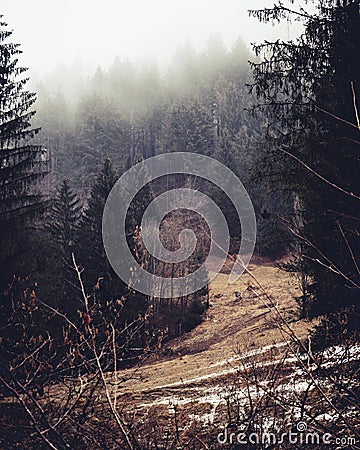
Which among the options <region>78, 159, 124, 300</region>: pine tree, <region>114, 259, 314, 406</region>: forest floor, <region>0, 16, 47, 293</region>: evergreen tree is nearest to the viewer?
<region>114, 259, 314, 406</region>: forest floor

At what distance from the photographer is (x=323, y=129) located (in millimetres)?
6922

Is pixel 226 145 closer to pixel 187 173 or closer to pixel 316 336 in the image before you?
pixel 187 173

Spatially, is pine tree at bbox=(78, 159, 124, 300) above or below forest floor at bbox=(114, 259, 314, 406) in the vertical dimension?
above

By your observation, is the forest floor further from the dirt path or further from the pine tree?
the pine tree

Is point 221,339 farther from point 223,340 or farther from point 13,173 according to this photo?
point 13,173

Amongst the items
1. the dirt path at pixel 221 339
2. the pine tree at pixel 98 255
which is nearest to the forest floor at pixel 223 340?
the dirt path at pixel 221 339

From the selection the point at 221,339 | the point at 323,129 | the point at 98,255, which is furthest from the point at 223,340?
the point at 323,129

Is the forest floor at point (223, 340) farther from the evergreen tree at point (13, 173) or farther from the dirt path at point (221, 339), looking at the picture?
the evergreen tree at point (13, 173)

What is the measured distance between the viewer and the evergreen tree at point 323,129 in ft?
21.0

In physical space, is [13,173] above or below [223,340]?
above

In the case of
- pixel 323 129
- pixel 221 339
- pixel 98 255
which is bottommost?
pixel 221 339

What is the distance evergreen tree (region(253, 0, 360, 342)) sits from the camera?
6.39 metres

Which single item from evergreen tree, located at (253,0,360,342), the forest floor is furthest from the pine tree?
evergreen tree, located at (253,0,360,342)

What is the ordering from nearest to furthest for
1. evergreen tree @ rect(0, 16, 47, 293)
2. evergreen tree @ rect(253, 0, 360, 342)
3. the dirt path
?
evergreen tree @ rect(253, 0, 360, 342), the dirt path, evergreen tree @ rect(0, 16, 47, 293)
